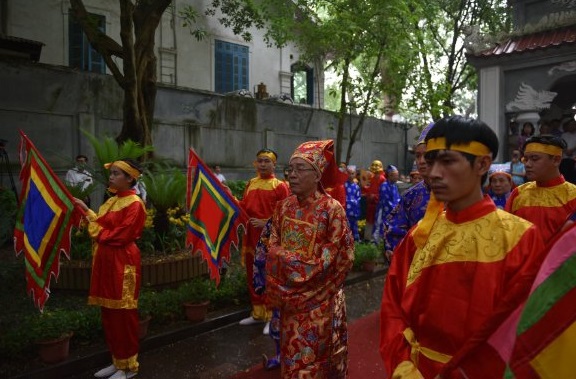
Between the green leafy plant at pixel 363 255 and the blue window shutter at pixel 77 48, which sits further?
the blue window shutter at pixel 77 48

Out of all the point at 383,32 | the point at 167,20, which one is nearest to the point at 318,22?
the point at 383,32

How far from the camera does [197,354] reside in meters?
5.06

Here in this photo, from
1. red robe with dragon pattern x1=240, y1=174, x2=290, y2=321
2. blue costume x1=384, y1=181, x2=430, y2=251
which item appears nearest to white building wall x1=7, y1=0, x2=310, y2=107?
red robe with dragon pattern x1=240, y1=174, x2=290, y2=321

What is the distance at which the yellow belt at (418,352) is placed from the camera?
1989mm

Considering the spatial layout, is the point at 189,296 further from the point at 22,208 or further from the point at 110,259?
the point at 22,208

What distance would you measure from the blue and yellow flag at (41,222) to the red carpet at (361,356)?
73.1 inches

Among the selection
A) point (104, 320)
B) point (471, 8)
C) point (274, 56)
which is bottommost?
point (104, 320)

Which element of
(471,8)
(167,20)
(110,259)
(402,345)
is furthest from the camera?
(471,8)

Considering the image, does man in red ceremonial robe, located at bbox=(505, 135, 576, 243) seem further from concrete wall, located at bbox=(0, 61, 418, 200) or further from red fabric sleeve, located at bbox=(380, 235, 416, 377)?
concrete wall, located at bbox=(0, 61, 418, 200)

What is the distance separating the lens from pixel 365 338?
213 inches

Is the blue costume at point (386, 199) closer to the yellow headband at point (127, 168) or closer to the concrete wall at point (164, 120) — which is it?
the concrete wall at point (164, 120)

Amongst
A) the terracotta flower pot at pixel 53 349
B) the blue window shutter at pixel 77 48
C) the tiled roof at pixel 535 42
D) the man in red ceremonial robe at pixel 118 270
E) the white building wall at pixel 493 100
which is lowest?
the terracotta flower pot at pixel 53 349

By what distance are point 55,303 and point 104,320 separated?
2.24m

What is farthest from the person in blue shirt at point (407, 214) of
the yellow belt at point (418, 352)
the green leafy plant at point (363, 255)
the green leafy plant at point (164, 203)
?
the green leafy plant at point (363, 255)
